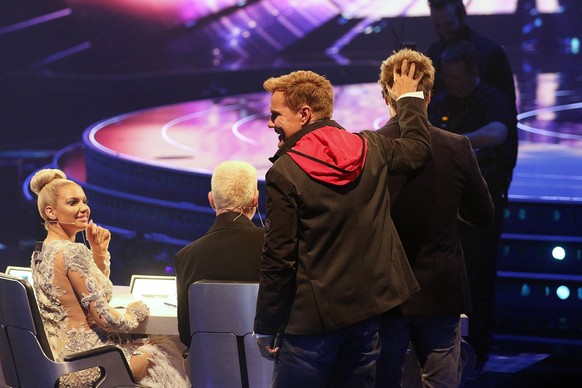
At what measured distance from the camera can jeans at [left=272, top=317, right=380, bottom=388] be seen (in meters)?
2.31

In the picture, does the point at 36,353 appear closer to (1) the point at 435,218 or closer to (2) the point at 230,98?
(1) the point at 435,218

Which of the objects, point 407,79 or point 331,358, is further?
point 407,79

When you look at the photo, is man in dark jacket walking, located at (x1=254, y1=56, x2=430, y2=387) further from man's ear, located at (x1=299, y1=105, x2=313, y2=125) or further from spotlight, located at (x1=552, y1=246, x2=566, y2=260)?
spotlight, located at (x1=552, y1=246, x2=566, y2=260)

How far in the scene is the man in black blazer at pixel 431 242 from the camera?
102 inches

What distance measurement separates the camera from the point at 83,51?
21.6 ft

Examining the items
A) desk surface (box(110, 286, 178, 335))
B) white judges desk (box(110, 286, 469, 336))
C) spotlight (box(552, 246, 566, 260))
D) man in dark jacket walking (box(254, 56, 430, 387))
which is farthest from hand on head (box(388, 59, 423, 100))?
spotlight (box(552, 246, 566, 260))

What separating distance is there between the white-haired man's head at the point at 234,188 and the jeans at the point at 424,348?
71 cm

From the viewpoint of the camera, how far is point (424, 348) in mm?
2691

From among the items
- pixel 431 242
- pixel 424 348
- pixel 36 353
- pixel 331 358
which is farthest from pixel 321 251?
pixel 36 353

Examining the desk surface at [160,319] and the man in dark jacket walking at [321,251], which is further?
the desk surface at [160,319]

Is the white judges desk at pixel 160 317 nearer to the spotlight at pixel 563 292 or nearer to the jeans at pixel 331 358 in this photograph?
the jeans at pixel 331 358

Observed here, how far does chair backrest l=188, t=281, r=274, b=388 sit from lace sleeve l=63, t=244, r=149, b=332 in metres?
0.37

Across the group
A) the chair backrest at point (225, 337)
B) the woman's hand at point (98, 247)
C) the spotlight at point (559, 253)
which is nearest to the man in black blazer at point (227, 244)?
the chair backrest at point (225, 337)

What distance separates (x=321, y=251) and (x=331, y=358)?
1.00 feet
